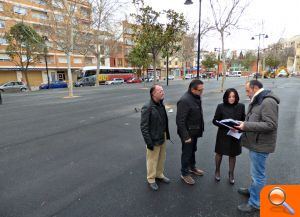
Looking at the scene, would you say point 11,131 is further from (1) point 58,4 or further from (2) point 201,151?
(1) point 58,4

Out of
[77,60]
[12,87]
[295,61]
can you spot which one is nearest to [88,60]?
[77,60]

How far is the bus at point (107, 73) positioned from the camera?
43188 millimetres

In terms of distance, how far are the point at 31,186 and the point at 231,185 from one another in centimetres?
326

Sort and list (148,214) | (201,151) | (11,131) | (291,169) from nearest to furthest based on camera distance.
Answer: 1. (148,214)
2. (291,169)
3. (201,151)
4. (11,131)

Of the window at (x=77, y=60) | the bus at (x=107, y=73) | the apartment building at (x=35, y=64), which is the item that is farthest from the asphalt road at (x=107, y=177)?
the window at (x=77, y=60)

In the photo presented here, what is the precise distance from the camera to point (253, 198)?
2900 millimetres

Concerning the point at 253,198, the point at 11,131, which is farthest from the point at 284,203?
the point at 11,131

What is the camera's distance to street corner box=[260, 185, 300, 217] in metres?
1.49

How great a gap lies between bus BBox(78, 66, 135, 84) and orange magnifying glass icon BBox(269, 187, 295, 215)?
43280 mm

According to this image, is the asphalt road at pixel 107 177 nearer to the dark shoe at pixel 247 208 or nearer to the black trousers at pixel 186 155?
the dark shoe at pixel 247 208

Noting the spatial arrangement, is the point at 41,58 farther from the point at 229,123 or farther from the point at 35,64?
the point at 229,123

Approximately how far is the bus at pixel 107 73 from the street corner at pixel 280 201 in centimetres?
4326

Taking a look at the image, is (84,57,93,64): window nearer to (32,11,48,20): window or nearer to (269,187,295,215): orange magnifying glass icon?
(32,11,48,20): window

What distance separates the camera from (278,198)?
1.51 metres
